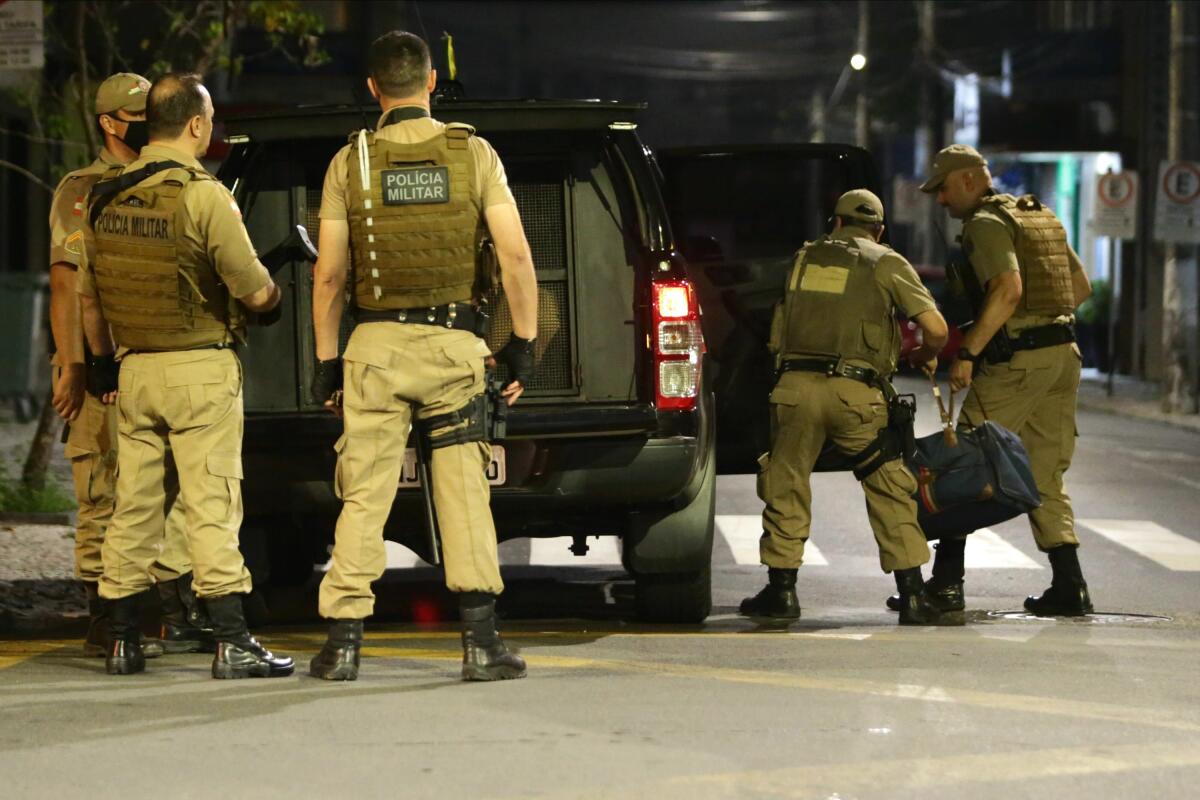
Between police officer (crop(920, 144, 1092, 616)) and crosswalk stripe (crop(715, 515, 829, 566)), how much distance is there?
1.95 meters

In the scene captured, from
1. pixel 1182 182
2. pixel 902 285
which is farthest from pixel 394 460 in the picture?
pixel 1182 182

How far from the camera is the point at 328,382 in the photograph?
6.75 m

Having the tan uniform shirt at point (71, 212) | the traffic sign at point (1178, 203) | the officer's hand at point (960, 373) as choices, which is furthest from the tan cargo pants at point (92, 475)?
the traffic sign at point (1178, 203)

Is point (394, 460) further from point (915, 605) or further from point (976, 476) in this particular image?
point (976, 476)

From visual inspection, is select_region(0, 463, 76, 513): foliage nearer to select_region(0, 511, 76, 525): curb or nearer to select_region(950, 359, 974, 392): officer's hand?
select_region(0, 511, 76, 525): curb

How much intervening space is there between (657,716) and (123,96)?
289cm

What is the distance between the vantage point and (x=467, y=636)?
262 inches

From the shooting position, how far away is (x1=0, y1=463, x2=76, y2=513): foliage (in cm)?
1223

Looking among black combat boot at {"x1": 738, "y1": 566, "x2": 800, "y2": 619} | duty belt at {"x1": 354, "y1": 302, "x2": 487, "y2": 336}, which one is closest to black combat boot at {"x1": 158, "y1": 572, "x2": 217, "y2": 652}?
duty belt at {"x1": 354, "y1": 302, "x2": 487, "y2": 336}

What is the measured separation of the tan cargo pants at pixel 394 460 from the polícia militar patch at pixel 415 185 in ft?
1.25

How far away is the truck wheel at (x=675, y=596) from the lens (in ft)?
27.0

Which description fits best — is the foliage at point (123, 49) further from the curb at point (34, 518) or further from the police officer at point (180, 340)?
the police officer at point (180, 340)

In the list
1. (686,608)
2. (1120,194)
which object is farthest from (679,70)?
(686,608)

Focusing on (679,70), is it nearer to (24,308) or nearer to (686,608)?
(24,308)
